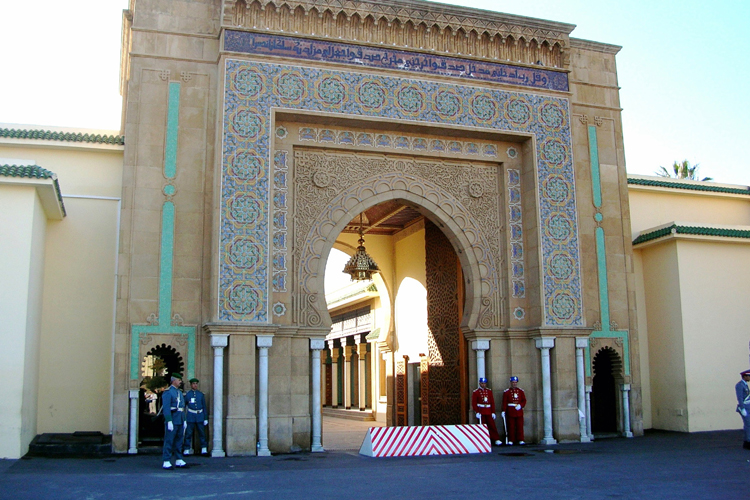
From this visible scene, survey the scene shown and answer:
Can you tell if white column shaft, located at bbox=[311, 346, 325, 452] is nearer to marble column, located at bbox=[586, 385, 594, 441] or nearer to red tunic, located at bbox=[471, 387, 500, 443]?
red tunic, located at bbox=[471, 387, 500, 443]

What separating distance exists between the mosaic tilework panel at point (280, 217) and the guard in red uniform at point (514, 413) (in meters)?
3.73

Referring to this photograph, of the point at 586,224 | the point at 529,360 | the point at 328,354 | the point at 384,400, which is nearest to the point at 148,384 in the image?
the point at 529,360

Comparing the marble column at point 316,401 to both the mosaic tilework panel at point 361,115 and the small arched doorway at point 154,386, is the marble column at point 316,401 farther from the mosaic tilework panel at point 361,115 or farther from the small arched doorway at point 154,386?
the small arched doorway at point 154,386

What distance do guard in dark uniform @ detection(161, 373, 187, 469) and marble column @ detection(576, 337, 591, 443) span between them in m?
6.04

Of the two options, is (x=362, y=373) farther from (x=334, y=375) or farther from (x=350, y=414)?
(x=334, y=375)

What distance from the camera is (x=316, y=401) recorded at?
10836 millimetres

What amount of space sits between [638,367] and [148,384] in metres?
7.83

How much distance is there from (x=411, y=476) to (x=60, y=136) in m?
7.31

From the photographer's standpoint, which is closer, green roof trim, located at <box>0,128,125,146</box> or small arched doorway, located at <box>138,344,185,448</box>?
small arched doorway, located at <box>138,344,185,448</box>

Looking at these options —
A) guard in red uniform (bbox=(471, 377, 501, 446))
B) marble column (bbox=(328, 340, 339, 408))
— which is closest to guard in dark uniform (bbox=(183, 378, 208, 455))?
guard in red uniform (bbox=(471, 377, 501, 446))

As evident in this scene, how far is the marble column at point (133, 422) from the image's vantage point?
9977 millimetres

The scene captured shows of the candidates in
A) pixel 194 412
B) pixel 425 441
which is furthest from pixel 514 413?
pixel 194 412

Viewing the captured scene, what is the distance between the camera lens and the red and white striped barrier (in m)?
9.97

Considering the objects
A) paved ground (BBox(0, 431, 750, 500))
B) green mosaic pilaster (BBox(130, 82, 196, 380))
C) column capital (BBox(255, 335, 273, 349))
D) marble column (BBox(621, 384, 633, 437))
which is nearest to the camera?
paved ground (BBox(0, 431, 750, 500))
